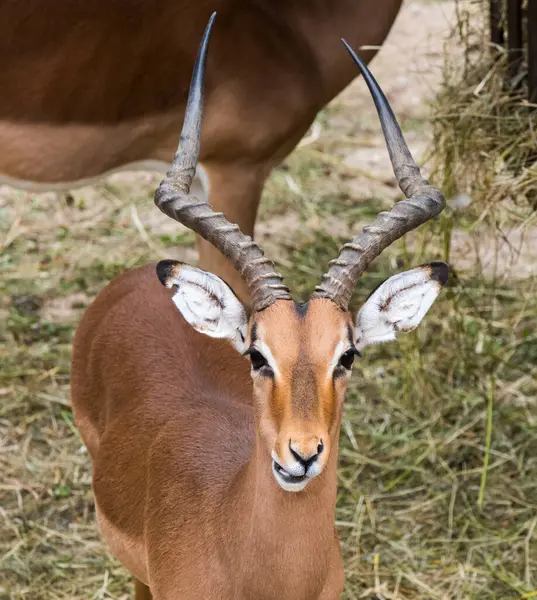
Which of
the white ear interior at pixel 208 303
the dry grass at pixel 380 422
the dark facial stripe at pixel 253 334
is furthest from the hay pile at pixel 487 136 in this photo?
the dark facial stripe at pixel 253 334

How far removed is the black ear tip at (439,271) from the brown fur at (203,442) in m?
0.32

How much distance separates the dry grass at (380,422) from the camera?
4617 mm

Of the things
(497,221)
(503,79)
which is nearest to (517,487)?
(497,221)

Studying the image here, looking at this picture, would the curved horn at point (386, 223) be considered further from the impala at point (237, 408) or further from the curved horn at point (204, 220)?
the curved horn at point (204, 220)

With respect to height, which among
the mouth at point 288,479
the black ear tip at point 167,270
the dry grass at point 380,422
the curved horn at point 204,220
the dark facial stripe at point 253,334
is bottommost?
the dry grass at point 380,422

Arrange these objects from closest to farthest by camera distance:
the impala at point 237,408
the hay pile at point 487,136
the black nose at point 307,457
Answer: the black nose at point 307,457, the impala at point 237,408, the hay pile at point 487,136

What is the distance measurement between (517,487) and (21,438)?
2.42m

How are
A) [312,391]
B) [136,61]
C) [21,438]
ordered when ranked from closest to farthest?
[312,391]
[136,61]
[21,438]

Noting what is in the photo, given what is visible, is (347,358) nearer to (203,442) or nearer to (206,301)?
(206,301)

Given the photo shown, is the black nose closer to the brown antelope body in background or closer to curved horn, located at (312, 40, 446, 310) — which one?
curved horn, located at (312, 40, 446, 310)

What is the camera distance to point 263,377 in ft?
9.79

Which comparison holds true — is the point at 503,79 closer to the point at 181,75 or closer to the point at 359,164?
the point at 181,75

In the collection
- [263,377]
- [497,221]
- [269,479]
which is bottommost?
[497,221]

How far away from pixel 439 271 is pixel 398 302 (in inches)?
5.9
